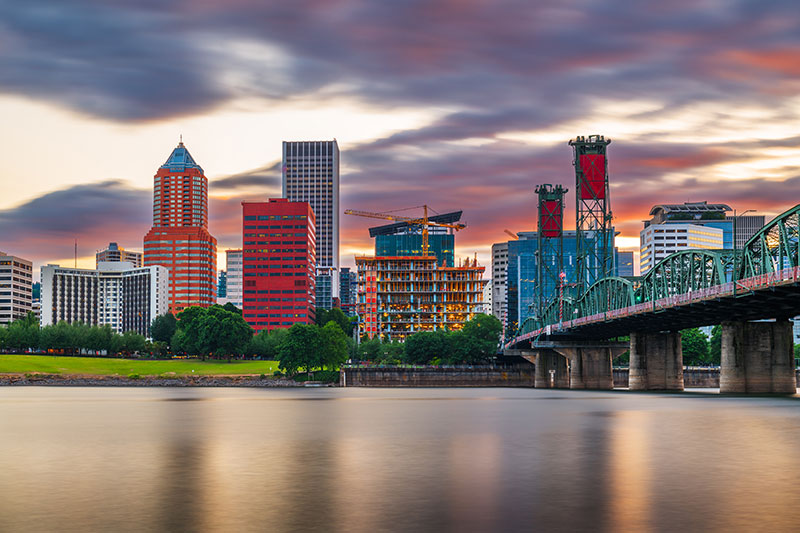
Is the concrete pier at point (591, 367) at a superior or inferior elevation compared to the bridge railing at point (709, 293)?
inferior

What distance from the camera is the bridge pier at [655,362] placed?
162250 mm

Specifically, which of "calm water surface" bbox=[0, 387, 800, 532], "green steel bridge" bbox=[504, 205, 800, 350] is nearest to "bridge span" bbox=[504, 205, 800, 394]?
"green steel bridge" bbox=[504, 205, 800, 350]

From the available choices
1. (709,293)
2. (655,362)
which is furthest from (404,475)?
(655,362)

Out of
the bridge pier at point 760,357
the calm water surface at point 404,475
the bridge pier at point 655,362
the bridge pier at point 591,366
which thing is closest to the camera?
the calm water surface at point 404,475

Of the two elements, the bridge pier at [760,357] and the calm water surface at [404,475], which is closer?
the calm water surface at [404,475]

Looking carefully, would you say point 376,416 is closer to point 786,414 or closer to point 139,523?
point 786,414

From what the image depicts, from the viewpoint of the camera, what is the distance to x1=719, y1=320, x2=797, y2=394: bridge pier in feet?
410

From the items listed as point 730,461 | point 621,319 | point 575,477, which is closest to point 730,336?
point 621,319

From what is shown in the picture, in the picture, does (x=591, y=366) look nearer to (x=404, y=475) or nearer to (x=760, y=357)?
(x=760, y=357)

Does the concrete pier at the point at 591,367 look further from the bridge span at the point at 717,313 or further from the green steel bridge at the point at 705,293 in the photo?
the green steel bridge at the point at 705,293

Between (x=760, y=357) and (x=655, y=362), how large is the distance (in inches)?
1554

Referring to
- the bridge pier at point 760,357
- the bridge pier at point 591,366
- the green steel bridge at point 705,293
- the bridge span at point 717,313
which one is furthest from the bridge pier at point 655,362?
the bridge pier at point 760,357

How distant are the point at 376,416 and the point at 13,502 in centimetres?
6099

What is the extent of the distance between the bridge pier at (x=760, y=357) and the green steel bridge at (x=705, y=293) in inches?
74.5
